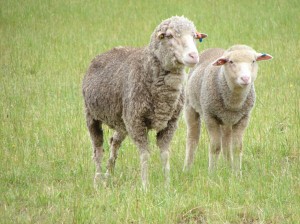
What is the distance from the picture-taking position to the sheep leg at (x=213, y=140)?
732cm

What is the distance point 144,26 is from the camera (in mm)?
17109

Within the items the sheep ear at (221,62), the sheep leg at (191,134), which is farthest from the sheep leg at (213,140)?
the sheep ear at (221,62)

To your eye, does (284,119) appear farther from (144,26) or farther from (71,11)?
(71,11)

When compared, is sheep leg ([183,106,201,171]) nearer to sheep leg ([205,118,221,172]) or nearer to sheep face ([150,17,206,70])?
sheep leg ([205,118,221,172])

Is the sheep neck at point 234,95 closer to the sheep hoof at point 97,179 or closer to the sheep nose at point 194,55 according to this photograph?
the sheep nose at point 194,55

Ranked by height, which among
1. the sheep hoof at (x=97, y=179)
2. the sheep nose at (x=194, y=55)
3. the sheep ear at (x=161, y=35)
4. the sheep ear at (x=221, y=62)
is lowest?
the sheep hoof at (x=97, y=179)

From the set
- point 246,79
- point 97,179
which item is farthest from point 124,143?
point 246,79

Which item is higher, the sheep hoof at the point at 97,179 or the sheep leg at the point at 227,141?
the sheep leg at the point at 227,141

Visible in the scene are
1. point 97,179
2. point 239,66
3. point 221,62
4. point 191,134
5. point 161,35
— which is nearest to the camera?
point 161,35

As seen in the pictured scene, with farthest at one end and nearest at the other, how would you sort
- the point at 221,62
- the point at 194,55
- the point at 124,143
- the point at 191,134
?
the point at 124,143, the point at 191,134, the point at 221,62, the point at 194,55

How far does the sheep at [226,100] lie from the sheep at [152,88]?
56 centimetres

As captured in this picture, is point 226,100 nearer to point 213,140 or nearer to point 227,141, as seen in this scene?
point 213,140

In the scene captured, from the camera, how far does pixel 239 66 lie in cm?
692

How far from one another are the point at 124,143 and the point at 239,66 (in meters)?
2.44
